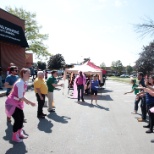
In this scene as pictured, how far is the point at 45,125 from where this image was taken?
7.70m

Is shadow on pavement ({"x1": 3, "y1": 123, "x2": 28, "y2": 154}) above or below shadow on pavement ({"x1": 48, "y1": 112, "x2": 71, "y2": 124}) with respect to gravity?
above

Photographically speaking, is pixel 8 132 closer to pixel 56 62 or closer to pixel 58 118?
pixel 58 118

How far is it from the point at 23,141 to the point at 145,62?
7020cm

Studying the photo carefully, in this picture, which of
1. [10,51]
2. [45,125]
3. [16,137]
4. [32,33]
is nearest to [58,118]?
[45,125]

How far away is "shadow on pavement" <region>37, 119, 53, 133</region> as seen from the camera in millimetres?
7134

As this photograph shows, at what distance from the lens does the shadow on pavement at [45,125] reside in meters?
7.13

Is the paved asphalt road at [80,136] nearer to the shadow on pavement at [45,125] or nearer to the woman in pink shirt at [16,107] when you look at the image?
the shadow on pavement at [45,125]

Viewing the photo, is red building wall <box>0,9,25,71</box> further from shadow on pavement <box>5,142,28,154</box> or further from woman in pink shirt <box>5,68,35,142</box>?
shadow on pavement <box>5,142,28,154</box>

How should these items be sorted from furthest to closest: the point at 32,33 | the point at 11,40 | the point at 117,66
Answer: the point at 117,66 → the point at 32,33 → the point at 11,40

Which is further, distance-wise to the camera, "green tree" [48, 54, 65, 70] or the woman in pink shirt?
"green tree" [48, 54, 65, 70]

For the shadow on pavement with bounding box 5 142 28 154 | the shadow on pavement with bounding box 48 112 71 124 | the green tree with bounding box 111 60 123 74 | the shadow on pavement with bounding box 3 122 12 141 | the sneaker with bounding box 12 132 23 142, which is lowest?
the shadow on pavement with bounding box 48 112 71 124

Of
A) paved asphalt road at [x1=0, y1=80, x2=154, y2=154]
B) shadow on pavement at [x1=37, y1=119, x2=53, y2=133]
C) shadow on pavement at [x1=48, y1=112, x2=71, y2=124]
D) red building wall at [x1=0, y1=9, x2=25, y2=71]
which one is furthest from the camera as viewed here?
red building wall at [x1=0, y1=9, x2=25, y2=71]

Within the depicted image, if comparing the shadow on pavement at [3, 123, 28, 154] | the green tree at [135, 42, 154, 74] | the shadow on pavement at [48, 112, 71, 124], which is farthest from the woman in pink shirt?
the green tree at [135, 42, 154, 74]

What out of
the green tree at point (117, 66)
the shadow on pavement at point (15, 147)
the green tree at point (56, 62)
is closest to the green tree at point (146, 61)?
the green tree at point (56, 62)
